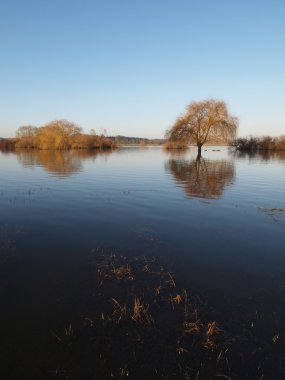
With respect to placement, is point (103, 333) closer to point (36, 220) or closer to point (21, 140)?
point (36, 220)

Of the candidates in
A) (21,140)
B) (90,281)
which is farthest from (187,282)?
(21,140)

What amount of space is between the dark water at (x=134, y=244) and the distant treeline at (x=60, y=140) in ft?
254

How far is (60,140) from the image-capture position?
293 feet

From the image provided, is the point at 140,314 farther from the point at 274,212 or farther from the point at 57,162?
the point at 57,162

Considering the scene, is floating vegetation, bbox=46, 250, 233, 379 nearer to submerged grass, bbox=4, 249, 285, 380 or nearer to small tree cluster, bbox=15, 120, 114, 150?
submerged grass, bbox=4, 249, 285, 380

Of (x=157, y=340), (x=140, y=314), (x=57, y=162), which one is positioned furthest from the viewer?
(x=57, y=162)

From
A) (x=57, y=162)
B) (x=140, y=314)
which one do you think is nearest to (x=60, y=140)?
(x=57, y=162)

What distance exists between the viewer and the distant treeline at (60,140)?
90.0m

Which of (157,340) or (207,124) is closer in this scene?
(157,340)

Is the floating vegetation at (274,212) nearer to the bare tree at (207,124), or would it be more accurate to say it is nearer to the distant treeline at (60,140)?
the bare tree at (207,124)

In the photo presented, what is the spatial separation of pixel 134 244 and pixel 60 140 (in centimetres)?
8748

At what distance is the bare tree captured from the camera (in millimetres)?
57906

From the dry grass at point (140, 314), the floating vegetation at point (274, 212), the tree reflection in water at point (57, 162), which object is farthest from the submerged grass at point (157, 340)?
the tree reflection in water at point (57, 162)

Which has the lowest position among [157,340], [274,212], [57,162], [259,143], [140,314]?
[157,340]
